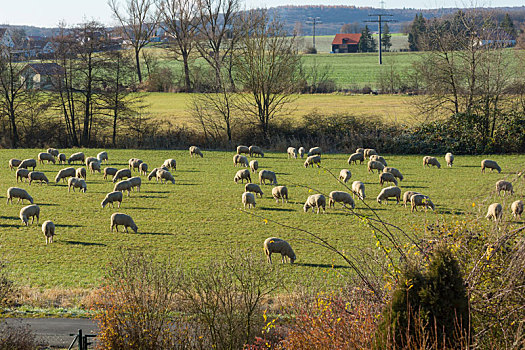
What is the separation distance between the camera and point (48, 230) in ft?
72.4

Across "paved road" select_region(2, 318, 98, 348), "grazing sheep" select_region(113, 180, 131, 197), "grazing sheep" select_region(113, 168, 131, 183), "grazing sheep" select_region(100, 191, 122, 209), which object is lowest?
"paved road" select_region(2, 318, 98, 348)

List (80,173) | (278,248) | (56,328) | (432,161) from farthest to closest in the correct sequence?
(432,161) → (80,173) → (278,248) → (56,328)

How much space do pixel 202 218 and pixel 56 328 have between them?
11629mm

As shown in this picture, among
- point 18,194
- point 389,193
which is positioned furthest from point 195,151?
point 389,193

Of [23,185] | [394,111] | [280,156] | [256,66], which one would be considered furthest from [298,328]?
[394,111]

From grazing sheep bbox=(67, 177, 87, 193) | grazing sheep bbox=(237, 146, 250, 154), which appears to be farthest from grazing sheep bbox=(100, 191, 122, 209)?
grazing sheep bbox=(237, 146, 250, 154)

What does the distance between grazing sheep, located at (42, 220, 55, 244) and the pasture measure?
1.00 feet

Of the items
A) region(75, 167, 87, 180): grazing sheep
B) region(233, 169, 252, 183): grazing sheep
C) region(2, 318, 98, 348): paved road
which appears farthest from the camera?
region(75, 167, 87, 180): grazing sheep

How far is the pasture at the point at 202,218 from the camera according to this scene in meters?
19.7

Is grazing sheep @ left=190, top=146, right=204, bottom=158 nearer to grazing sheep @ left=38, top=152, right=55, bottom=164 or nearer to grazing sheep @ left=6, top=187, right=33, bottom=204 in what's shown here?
grazing sheep @ left=38, top=152, right=55, bottom=164

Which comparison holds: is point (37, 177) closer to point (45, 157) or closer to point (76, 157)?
point (76, 157)

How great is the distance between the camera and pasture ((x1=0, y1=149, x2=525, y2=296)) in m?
19.7

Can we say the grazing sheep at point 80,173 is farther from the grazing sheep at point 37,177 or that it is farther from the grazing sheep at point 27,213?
the grazing sheep at point 27,213

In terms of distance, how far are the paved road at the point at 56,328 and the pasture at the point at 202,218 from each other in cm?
274
